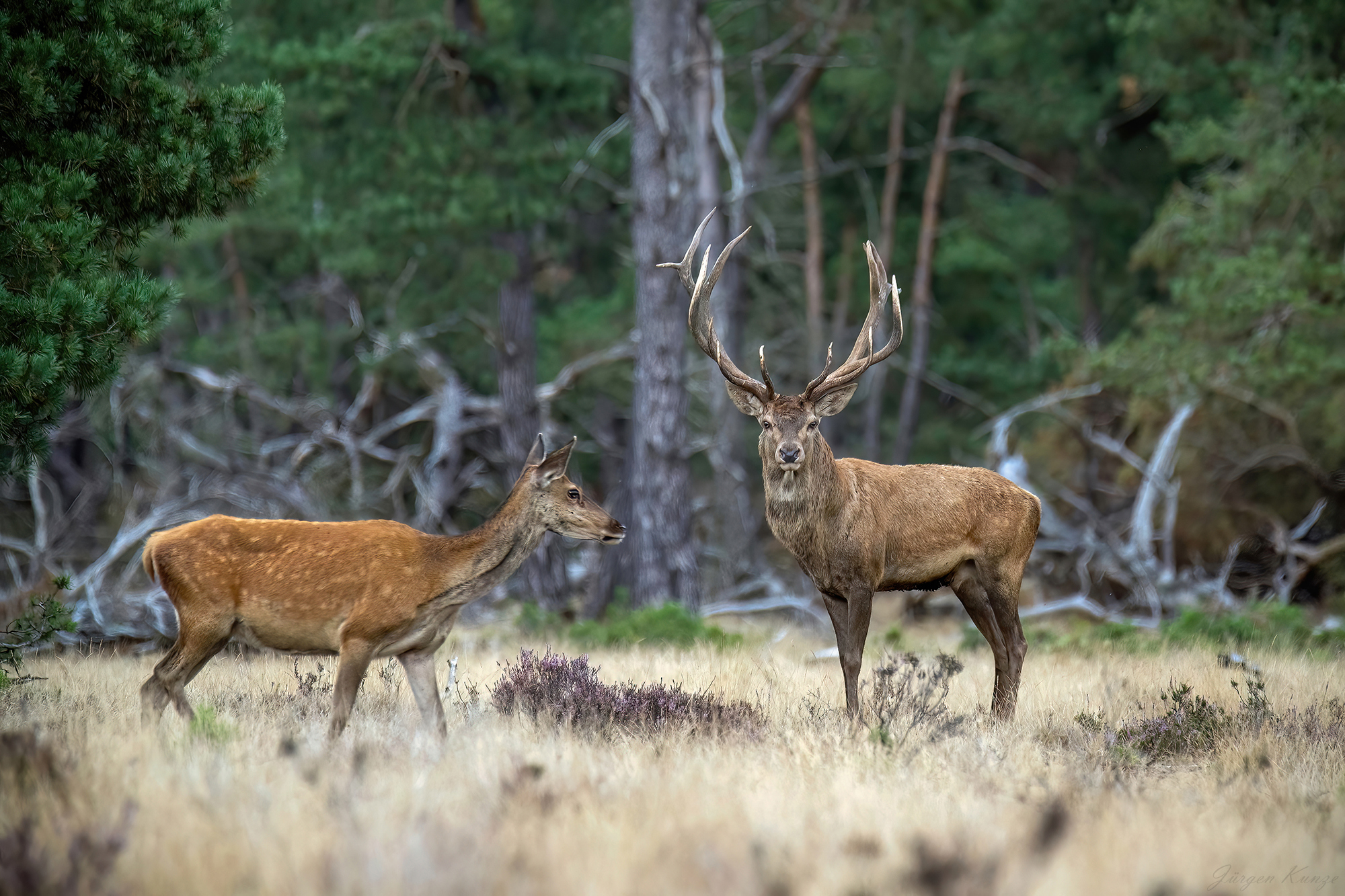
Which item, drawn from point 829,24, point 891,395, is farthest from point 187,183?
point 891,395

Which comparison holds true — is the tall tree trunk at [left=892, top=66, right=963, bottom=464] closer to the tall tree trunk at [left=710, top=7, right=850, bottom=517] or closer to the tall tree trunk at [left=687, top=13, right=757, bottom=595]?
the tall tree trunk at [left=710, top=7, right=850, bottom=517]

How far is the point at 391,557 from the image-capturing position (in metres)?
6.43

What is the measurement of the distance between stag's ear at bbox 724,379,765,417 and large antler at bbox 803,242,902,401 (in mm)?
280

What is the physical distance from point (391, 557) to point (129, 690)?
1940 millimetres

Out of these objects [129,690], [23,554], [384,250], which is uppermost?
[384,250]

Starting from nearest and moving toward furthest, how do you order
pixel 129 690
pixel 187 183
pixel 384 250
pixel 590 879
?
pixel 590 879, pixel 187 183, pixel 129 690, pixel 384 250

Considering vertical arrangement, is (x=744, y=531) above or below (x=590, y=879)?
below

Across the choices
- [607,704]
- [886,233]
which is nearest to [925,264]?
[886,233]

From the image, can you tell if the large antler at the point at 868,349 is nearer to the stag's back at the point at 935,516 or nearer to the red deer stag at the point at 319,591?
the stag's back at the point at 935,516

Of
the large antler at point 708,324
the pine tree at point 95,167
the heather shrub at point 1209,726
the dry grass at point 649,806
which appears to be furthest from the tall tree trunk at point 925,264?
the pine tree at point 95,167

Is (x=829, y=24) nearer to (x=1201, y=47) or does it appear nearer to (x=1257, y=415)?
(x=1201, y=47)

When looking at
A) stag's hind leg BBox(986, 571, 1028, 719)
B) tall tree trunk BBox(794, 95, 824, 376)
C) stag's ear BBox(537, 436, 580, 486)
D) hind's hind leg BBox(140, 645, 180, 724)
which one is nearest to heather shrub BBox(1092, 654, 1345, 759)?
Result: stag's hind leg BBox(986, 571, 1028, 719)

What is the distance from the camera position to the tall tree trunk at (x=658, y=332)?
12.9 meters

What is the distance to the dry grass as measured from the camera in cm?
365
